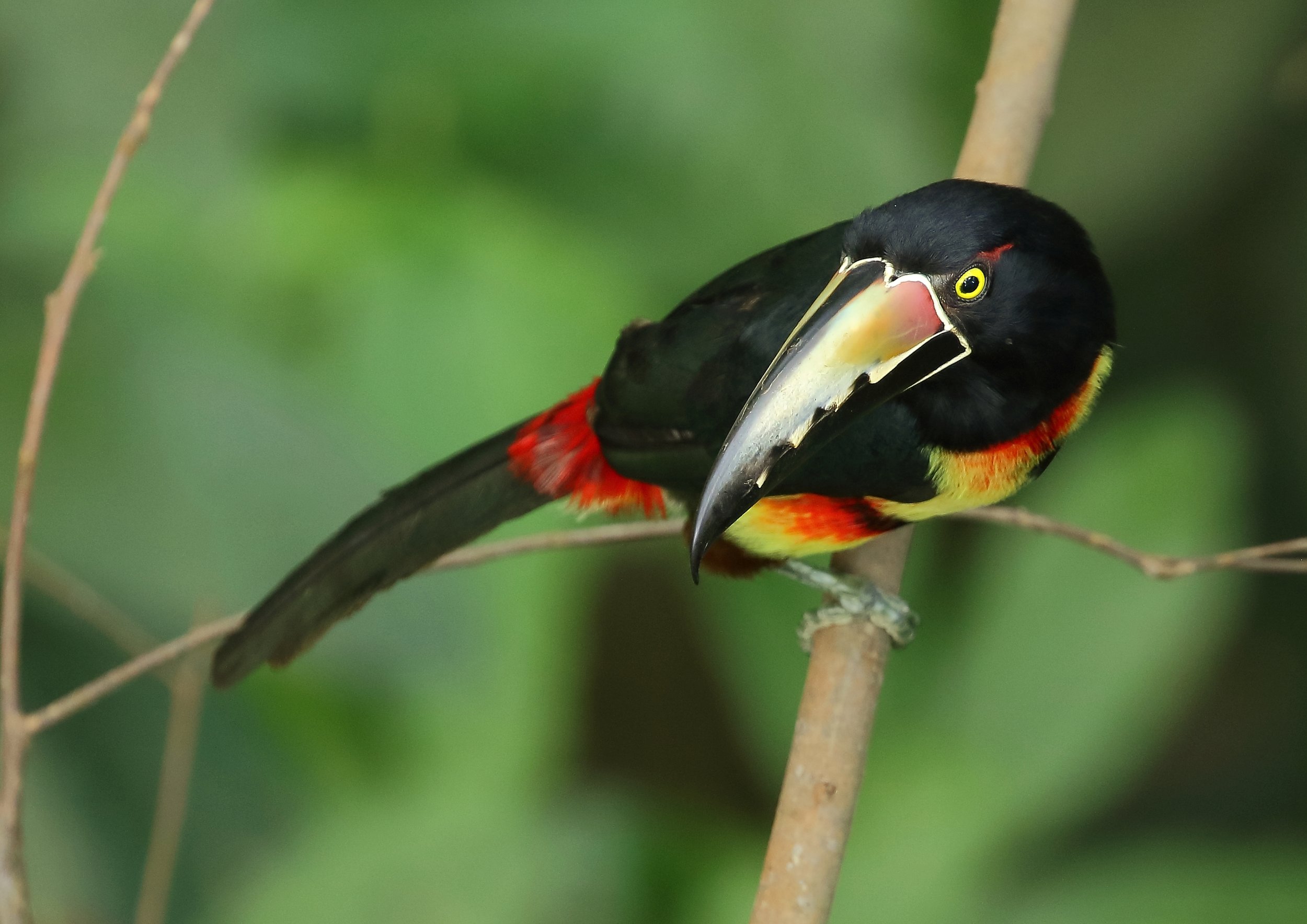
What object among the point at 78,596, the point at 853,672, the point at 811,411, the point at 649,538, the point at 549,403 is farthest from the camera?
the point at 549,403

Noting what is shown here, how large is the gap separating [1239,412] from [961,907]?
85 centimetres

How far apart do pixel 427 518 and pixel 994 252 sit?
73 cm

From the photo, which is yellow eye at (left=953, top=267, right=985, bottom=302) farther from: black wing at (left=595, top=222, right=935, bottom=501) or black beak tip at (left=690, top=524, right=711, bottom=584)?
black beak tip at (left=690, top=524, right=711, bottom=584)

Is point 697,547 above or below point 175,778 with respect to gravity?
above

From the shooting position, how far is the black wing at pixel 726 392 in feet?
4.32

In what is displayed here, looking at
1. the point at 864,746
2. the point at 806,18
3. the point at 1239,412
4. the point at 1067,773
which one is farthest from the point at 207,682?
the point at 1239,412

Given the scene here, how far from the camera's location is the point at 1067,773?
177 centimetres

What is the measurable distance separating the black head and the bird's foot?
0.23 m

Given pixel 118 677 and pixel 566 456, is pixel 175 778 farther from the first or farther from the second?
pixel 566 456

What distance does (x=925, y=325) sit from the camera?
1.15 metres

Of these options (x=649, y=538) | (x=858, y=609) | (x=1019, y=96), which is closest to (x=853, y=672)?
(x=858, y=609)

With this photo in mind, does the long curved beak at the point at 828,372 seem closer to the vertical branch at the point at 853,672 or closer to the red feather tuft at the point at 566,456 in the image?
the vertical branch at the point at 853,672

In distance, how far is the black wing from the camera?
1316 millimetres

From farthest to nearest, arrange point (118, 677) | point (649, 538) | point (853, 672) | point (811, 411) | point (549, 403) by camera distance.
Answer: point (549, 403) < point (649, 538) < point (853, 672) < point (118, 677) < point (811, 411)
